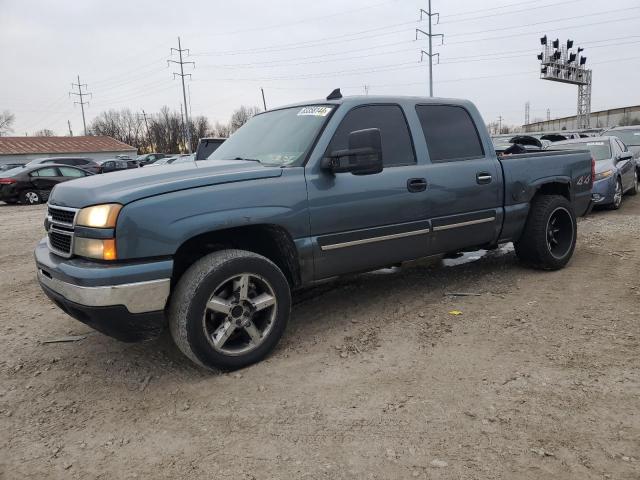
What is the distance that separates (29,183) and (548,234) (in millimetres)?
16682

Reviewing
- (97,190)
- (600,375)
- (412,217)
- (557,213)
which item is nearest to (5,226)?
(97,190)

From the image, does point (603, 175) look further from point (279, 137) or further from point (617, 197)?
point (279, 137)

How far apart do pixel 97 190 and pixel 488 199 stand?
3.40 metres

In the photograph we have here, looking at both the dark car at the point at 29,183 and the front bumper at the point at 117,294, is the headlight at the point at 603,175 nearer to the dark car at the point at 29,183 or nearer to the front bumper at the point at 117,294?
the front bumper at the point at 117,294

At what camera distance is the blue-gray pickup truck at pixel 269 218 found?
2.99 metres

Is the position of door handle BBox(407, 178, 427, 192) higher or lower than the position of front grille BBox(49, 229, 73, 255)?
higher

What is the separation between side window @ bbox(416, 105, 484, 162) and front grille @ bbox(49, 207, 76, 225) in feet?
9.49

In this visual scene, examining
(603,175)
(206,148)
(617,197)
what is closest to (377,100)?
(206,148)

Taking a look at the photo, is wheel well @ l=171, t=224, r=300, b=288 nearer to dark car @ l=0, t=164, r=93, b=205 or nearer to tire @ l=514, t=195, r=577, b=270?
tire @ l=514, t=195, r=577, b=270

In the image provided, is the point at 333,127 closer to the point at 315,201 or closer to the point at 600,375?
the point at 315,201

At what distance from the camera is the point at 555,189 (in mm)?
5574

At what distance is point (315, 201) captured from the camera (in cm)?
362

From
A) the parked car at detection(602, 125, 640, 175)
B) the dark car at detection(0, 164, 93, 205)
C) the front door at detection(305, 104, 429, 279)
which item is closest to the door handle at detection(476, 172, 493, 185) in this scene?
the front door at detection(305, 104, 429, 279)

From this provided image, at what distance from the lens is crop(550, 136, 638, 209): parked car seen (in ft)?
31.8
